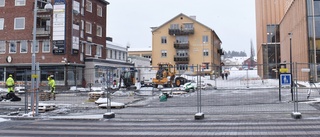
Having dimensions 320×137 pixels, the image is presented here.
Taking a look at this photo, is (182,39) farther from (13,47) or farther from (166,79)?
(166,79)

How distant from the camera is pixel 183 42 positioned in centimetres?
7319

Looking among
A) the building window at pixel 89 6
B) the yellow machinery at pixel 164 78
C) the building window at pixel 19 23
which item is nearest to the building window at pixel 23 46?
the building window at pixel 19 23

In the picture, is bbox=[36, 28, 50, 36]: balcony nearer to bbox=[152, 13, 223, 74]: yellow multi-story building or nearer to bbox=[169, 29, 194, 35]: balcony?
bbox=[152, 13, 223, 74]: yellow multi-story building

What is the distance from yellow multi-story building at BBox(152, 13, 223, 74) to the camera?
238ft

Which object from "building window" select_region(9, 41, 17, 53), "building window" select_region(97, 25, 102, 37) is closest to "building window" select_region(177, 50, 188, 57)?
"building window" select_region(97, 25, 102, 37)

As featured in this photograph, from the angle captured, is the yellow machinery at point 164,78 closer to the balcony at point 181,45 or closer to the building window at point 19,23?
the building window at point 19,23

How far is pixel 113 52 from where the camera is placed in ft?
181

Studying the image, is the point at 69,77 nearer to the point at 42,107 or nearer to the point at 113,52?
the point at 42,107

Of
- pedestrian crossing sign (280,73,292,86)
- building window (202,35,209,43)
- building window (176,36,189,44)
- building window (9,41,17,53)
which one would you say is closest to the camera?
pedestrian crossing sign (280,73,292,86)

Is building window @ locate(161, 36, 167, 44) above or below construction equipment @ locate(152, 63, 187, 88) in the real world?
above

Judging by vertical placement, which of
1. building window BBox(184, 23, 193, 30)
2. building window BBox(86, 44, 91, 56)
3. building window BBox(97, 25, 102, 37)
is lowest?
building window BBox(86, 44, 91, 56)

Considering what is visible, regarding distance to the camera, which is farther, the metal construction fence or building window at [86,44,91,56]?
building window at [86,44,91,56]

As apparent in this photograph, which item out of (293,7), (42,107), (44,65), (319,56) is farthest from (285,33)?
(42,107)

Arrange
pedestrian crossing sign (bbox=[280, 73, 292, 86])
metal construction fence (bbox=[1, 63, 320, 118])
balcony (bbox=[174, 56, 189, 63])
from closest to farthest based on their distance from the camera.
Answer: pedestrian crossing sign (bbox=[280, 73, 292, 86])
metal construction fence (bbox=[1, 63, 320, 118])
balcony (bbox=[174, 56, 189, 63])
